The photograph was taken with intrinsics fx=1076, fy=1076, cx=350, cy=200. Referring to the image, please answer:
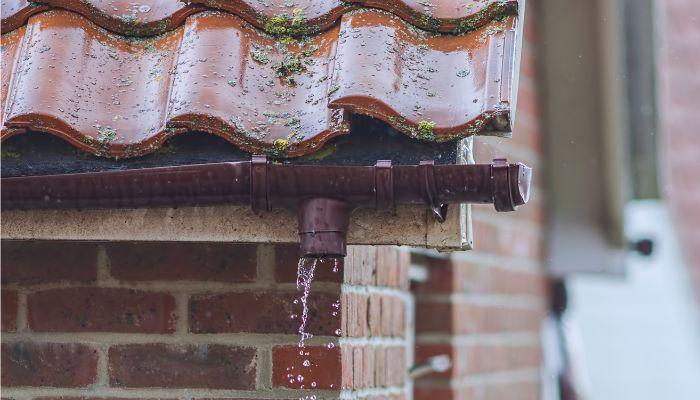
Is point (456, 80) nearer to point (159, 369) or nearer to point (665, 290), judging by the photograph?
point (159, 369)

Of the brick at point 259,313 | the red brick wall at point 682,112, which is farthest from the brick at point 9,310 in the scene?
the red brick wall at point 682,112

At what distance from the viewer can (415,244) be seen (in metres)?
1.60

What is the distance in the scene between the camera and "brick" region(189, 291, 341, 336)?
179 centimetres

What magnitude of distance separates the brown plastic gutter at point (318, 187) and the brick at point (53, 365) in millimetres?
377

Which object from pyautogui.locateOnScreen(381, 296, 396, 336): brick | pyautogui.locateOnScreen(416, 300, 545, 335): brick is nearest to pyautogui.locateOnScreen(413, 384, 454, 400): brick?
pyautogui.locateOnScreen(416, 300, 545, 335): brick

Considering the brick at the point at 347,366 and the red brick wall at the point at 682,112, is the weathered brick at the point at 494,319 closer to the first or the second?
the brick at the point at 347,366

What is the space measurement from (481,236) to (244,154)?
5.19 feet

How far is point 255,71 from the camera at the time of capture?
1630 millimetres

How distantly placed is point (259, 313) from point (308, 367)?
12 cm

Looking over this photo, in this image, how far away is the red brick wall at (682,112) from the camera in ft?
23.3

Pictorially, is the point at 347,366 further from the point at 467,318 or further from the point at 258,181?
the point at 467,318

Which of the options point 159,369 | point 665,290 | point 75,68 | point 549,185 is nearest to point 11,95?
point 75,68

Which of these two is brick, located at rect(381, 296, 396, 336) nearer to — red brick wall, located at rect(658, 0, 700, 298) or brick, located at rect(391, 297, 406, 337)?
brick, located at rect(391, 297, 406, 337)

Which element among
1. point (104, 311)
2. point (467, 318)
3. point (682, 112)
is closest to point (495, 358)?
point (467, 318)
